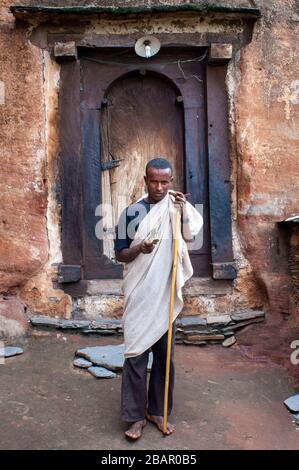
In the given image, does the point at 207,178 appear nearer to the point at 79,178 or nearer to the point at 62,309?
the point at 79,178

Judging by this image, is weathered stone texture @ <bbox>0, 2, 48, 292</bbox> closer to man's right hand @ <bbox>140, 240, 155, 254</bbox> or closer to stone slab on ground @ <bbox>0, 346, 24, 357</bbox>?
stone slab on ground @ <bbox>0, 346, 24, 357</bbox>

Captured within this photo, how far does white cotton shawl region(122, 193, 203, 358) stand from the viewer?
308 cm

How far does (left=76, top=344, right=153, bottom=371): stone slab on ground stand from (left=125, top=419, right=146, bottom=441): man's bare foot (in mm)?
1079

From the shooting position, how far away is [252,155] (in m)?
5.33

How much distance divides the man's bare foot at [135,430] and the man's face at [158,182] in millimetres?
1426

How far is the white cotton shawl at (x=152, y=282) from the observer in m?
3.08

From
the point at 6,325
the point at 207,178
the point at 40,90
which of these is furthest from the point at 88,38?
the point at 6,325

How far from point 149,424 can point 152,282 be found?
3.18 feet

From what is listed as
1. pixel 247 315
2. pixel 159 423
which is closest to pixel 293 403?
pixel 159 423

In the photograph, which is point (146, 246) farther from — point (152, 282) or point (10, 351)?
point (10, 351)

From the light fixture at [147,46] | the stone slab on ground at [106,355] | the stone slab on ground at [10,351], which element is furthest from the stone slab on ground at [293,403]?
the light fixture at [147,46]

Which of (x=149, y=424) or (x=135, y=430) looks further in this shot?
(x=149, y=424)

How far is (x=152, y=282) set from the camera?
3.09m

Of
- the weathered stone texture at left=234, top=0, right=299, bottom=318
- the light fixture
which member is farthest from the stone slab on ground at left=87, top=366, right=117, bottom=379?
the light fixture
